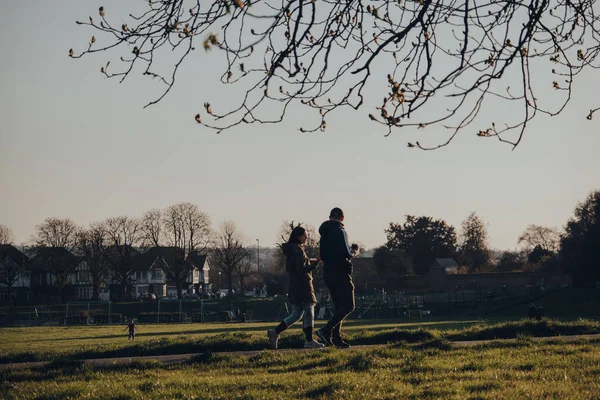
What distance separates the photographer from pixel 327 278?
1114 cm

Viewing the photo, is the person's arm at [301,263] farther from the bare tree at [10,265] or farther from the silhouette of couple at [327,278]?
the bare tree at [10,265]

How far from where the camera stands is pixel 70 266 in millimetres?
98562

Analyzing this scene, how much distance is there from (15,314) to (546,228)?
274 feet

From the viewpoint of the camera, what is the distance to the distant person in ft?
36.0

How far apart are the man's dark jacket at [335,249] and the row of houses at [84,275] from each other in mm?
87279

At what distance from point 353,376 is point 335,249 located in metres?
3.21

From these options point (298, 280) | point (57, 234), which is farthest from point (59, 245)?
point (298, 280)

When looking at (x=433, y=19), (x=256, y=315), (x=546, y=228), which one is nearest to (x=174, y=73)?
(x=433, y=19)

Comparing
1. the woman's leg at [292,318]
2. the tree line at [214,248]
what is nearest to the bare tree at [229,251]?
the tree line at [214,248]

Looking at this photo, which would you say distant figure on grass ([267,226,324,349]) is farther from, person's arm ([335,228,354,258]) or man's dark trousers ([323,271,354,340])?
person's arm ([335,228,354,258])

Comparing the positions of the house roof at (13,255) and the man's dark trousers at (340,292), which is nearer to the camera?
the man's dark trousers at (340,292)

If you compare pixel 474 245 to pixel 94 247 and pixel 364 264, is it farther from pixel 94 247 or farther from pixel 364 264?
pixel 94 247

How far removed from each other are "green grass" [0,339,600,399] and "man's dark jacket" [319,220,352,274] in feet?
4.01

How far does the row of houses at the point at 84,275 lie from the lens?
98562mm
